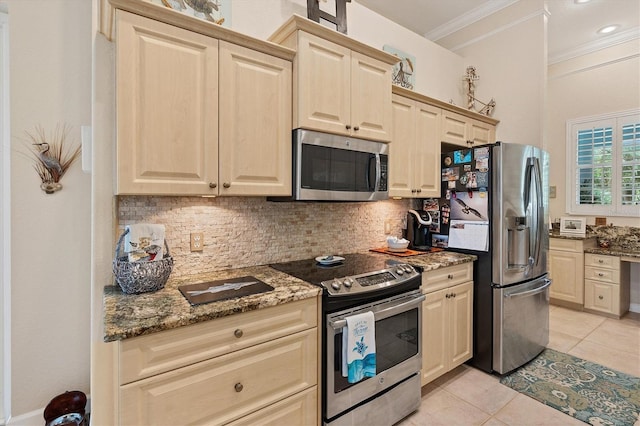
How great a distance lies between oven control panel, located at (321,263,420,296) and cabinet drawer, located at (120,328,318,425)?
24 centimetres

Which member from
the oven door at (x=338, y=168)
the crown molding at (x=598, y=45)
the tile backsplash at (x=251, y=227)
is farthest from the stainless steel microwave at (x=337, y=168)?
the crown molding at (x=598, y=45)

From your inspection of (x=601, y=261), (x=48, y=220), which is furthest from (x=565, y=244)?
(x=48, y=220)

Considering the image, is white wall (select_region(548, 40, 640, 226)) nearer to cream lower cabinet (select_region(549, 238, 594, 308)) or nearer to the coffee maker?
cream lower cabinet (select_region(549, 238, 594, 308))

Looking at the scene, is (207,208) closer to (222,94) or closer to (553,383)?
(222,94)

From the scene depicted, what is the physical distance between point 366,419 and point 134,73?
221cm

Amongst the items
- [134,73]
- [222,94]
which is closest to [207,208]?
[222,94]

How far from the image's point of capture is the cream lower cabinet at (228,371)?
1195 mm

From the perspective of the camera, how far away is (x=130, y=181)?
4.77 ft

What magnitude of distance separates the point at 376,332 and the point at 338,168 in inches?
41.7

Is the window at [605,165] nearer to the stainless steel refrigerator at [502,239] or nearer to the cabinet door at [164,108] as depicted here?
the stainless steel refrigerator at [502,239]

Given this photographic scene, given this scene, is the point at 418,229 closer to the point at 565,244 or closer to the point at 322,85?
the point at 322,85

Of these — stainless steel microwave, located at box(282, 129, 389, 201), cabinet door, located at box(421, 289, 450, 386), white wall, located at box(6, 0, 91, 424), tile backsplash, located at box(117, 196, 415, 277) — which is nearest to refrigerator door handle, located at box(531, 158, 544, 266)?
cabinet door, located at box(421, 289, 450, 386)

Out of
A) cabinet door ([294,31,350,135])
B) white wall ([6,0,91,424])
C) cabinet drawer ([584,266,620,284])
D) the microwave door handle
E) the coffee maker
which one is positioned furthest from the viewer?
cabinet drawer ([584,266,620,284])

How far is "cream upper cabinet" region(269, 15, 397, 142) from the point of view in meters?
1.89
